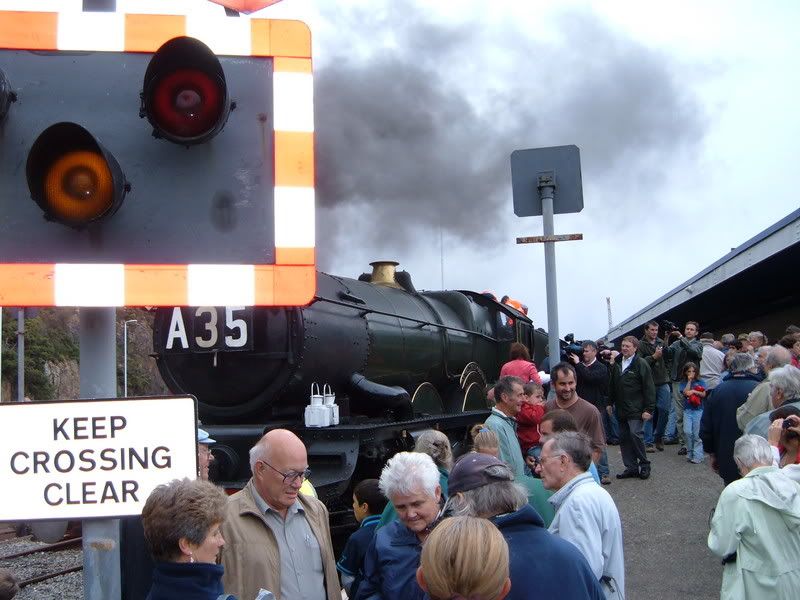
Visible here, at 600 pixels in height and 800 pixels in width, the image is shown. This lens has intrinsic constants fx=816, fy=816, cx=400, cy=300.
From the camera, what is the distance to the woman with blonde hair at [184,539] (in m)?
2.24

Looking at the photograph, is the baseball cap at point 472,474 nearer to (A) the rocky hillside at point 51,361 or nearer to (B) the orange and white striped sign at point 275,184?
(B) the orange and white striped sign at point 275,184

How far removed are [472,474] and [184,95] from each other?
1.60 meters

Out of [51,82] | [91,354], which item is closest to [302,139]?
[51,82]

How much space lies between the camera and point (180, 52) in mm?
1986

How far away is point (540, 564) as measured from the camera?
8.20ft

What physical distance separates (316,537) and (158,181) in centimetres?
182

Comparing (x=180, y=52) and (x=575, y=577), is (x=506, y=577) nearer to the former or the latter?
(x=575, y=577)

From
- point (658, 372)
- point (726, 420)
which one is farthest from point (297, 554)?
point (658, 372)

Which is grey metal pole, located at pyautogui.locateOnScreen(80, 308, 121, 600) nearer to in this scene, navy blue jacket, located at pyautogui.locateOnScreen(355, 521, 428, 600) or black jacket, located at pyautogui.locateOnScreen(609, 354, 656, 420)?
navy blue jacket, located at pyautogui.locateOnScreen(355, 521, 428, 600)

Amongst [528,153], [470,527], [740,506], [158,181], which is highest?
[528,153]

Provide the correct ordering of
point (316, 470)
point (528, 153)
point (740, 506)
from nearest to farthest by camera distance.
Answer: point (740, 506) → point (528, 153) → point (316, 470)

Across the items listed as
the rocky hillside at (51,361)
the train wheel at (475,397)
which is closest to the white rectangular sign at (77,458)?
the train wheel at (475,397)

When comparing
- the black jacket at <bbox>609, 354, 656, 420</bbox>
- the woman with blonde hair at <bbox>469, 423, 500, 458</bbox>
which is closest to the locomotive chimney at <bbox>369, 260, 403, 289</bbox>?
the black jacket at <bbox>609, 354, 656, 420</bbox>

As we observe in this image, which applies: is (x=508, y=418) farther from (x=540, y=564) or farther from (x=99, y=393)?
(x=99, y=393)
